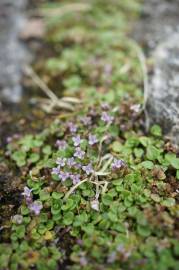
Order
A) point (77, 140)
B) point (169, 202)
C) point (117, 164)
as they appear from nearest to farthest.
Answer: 1. point (169, 202)
2. point (117, 164)
3. point (77, 140)

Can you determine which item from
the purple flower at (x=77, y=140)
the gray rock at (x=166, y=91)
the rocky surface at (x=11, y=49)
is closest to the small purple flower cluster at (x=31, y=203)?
the purple flower at (x=77, y=140)

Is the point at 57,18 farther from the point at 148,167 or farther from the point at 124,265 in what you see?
the point at 124,265

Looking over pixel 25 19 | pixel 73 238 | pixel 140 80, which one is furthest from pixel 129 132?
pixel 25 19

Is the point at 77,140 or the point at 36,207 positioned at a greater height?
the point at 77,140

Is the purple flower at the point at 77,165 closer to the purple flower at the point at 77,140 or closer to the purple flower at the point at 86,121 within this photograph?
the purple flower at the point at 77,140

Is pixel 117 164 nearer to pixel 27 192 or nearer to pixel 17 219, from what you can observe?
pixel 27 192

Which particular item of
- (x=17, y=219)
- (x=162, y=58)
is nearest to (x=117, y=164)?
(x=17, y=219)

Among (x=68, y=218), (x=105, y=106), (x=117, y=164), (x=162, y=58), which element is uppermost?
(x=162, y=58)

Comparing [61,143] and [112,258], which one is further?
[61,143]
